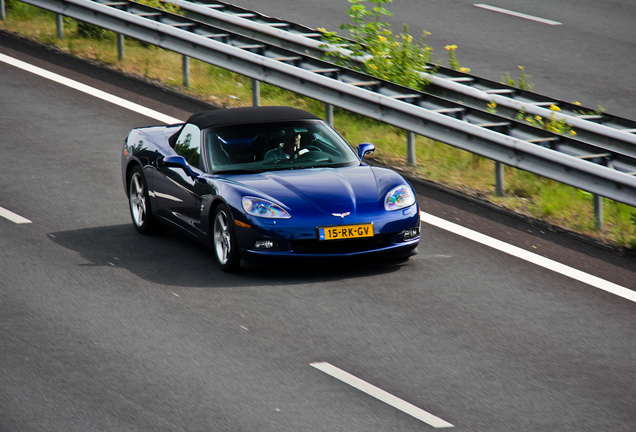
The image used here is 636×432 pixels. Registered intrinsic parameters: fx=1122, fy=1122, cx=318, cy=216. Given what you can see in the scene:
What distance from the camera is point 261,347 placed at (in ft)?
26.5

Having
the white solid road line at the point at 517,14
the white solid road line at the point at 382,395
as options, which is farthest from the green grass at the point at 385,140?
the white solid road line at the point at 517,14

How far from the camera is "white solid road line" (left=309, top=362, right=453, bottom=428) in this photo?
6.81m

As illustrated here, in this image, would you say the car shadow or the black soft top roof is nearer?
the car shadow

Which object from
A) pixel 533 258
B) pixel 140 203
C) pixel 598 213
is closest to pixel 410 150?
pixel 598 213

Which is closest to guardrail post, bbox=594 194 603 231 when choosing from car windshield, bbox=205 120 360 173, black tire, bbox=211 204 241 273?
car windshield, bbox=205 120 360 173

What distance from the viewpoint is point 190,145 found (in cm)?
1091

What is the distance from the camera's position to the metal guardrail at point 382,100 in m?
11.5

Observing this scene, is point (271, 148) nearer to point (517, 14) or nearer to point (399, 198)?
point (399, 198)

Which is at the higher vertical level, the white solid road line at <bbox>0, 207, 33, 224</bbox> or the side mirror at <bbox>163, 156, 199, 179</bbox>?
the side mirror at <bbox>163, 156, 199, 179</bbox>

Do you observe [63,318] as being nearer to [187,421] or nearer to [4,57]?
[187,421]

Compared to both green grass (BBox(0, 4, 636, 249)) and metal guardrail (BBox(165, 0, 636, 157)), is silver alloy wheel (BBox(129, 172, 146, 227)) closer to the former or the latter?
green grass (BBox(0, 4, 636, 249))

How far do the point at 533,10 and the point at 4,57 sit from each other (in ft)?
34.9

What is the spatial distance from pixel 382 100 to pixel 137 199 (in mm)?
3562

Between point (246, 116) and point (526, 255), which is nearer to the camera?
point (526, 255)
